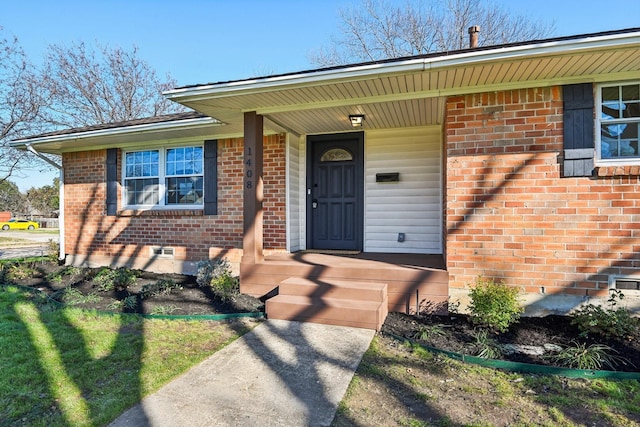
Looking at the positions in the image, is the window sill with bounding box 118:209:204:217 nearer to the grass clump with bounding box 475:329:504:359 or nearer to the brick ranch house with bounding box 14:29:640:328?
the brick ranch house with bounding box 14:29:640:328

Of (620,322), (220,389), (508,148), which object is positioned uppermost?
(508,148)

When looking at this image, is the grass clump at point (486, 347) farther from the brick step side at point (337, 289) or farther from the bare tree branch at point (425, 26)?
the bare tree branch at point (425, 26)

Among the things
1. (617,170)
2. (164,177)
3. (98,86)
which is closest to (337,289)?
(617,170)

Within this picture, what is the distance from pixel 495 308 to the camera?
365cm

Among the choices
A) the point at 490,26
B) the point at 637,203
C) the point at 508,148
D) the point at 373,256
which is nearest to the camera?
the point at 637,203

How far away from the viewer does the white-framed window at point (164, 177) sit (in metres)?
6.92

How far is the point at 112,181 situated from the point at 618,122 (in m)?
8.32

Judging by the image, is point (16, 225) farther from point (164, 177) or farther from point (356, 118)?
point (356, 118)

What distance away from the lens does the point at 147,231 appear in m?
7.11

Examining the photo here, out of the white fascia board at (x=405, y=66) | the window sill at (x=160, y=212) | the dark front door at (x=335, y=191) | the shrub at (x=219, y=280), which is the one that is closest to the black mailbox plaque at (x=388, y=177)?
the dark front door at (x=335, y=191)

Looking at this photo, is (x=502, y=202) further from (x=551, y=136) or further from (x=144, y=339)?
(x=144, y=339)

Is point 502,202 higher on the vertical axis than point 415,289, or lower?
higher

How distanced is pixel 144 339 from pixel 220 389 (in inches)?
56.4

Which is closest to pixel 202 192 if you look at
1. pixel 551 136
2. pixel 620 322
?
pixel 551 136
